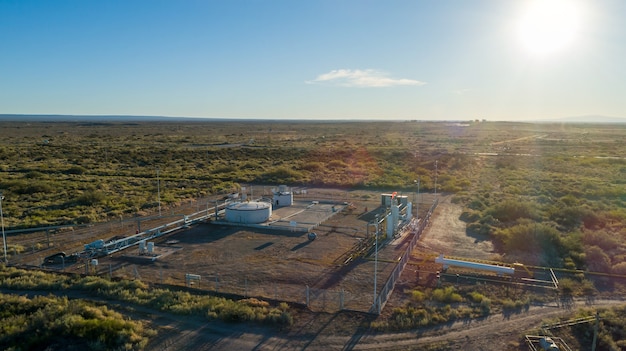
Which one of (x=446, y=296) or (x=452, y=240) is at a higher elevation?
(x=446, y=296)

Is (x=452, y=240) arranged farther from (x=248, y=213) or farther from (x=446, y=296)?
(x=248, y=213)

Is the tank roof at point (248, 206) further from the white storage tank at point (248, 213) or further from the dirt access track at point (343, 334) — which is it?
the dirt access track at point (343, 334)

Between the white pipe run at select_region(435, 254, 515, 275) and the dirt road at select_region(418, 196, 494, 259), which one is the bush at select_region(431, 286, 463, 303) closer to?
the white pipe run at select_region(435, 254, 515, 275)

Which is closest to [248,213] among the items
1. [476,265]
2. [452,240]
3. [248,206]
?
[248,206]

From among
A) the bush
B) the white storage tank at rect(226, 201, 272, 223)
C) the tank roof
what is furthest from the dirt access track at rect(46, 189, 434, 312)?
the bush

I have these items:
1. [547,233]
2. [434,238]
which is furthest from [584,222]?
[434,238]

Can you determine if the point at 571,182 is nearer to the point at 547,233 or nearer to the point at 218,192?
the point at 547,233

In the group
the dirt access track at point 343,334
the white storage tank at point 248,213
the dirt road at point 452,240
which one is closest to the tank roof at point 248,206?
the white storage tank at point 248,213

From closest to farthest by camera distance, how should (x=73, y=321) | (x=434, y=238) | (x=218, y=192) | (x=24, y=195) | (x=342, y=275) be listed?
(x=73, y=321)
(x=342, y=275)
(x=434, y=238)
(x=24, y=195)
(x=218, y=192)

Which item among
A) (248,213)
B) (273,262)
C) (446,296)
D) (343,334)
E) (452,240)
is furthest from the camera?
(248,213)
